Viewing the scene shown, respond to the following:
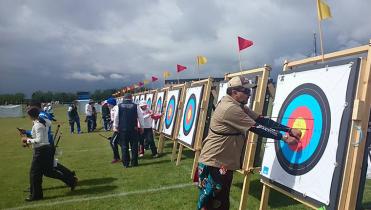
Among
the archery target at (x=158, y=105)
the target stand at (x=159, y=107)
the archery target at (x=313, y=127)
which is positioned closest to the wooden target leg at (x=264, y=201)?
the archery target at (x=313, y=127)

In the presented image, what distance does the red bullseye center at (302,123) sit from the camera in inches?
150

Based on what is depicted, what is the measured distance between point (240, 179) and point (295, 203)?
1.76m

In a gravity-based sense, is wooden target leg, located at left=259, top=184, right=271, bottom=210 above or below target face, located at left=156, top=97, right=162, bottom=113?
below

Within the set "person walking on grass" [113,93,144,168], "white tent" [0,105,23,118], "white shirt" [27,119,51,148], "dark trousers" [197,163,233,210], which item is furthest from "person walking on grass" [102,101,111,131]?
"white tent" [0,105,23,118]

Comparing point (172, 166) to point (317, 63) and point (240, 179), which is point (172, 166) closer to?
point (240, 179)

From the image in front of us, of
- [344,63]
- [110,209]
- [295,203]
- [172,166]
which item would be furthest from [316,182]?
[172,166]

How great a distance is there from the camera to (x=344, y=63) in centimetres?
343

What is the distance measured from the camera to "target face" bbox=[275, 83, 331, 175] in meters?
3.57

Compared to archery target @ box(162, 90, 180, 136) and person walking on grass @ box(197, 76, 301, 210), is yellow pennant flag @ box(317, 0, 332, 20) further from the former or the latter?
archery target @ box(162, 90, 180, 136)

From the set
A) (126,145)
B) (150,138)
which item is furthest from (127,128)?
(150,138)

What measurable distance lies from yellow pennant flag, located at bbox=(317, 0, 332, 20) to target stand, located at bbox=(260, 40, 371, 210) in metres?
0.57

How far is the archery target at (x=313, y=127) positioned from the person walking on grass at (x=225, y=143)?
258 mm

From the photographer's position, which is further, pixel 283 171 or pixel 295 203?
pixel 295 203

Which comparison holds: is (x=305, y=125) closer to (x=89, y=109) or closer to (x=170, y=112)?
(x=170, y=112)
